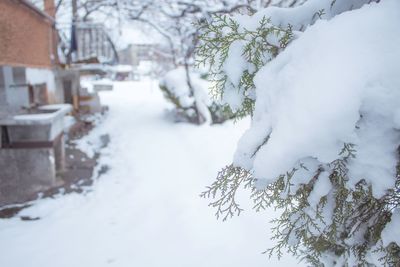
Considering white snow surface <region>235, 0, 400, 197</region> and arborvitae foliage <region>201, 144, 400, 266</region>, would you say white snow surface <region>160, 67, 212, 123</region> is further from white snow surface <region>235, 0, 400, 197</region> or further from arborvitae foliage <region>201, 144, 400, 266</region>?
white snow surface <region>235, 0, 400, 197</region>

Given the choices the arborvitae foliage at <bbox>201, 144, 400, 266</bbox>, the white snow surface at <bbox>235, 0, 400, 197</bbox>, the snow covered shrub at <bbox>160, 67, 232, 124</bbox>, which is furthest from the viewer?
the snow covered shrub at <bbox>160, 67, 232, 124</bbox>

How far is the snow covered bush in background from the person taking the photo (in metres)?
1.58

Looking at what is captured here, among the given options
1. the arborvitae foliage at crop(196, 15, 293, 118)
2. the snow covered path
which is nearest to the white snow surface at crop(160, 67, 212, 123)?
the snow covered path

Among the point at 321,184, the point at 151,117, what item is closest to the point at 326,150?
the point at 321,184

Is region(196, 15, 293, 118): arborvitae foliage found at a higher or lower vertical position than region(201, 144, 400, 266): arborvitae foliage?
higher

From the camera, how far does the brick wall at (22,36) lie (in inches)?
211

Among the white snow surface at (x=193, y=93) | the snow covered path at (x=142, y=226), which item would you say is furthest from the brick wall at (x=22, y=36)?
the white snow surface at (x=193, y=93)

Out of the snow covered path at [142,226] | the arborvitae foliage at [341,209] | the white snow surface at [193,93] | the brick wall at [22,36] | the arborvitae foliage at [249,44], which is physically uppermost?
the brick wall at [22,36]

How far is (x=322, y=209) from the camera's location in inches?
79.7

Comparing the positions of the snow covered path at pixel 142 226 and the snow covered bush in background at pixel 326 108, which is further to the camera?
the snow covered path at pixel 142 226

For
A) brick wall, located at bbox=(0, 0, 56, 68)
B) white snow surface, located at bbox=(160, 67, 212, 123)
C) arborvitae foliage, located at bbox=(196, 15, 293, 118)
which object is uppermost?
brick wall, located at bbox=(0, 0, 56, 68)

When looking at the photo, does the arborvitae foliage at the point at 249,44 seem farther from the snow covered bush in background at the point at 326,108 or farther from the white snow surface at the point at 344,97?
the white snow surface at the point at 344,97

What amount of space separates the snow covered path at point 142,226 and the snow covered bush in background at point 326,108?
2.23m

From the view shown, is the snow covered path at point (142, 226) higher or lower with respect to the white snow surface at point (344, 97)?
lower
